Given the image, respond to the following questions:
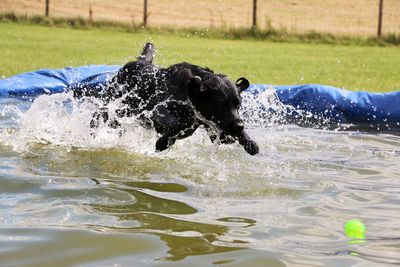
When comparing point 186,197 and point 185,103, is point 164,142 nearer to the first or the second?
point 185,103

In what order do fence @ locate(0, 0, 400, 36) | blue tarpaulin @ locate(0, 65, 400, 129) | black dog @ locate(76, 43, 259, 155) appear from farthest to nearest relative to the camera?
fence @ locate(0, 0, 400, 36) < blue tarpaulin @ locate(0, 65, 400, 129) < black dog @ locate(76, 43, 259, 155)

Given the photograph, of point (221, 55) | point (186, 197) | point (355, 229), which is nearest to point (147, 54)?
point (186, 197)

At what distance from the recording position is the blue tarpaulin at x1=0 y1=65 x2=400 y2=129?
327 inches

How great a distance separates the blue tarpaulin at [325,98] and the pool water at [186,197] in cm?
118

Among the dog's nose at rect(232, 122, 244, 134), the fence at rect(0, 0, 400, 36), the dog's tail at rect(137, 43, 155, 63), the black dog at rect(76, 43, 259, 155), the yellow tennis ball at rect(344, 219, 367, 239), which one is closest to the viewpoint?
the yellow tennis ball at rect(344, 219, 367, 239)

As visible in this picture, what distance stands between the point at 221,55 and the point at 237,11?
1955 centimetres

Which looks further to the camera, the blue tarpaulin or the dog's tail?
the blue tarpaulin

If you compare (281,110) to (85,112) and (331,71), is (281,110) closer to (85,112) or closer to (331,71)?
(85,112)

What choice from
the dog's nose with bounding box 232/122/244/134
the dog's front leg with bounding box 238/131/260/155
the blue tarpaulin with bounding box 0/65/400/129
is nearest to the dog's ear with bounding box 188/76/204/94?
the dog's nose with bounding box 232/122/244/134

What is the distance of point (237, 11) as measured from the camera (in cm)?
3550

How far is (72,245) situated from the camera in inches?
131

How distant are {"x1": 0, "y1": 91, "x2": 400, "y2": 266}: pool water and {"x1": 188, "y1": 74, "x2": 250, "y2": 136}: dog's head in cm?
36

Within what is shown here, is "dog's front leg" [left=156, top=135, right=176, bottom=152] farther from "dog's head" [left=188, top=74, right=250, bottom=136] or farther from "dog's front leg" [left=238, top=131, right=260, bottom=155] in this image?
"dog's front leg" [left=238, top=131, right=260, bottom=155]

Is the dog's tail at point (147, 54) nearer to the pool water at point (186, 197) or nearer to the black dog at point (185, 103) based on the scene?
the black dog at point (185, 103)
